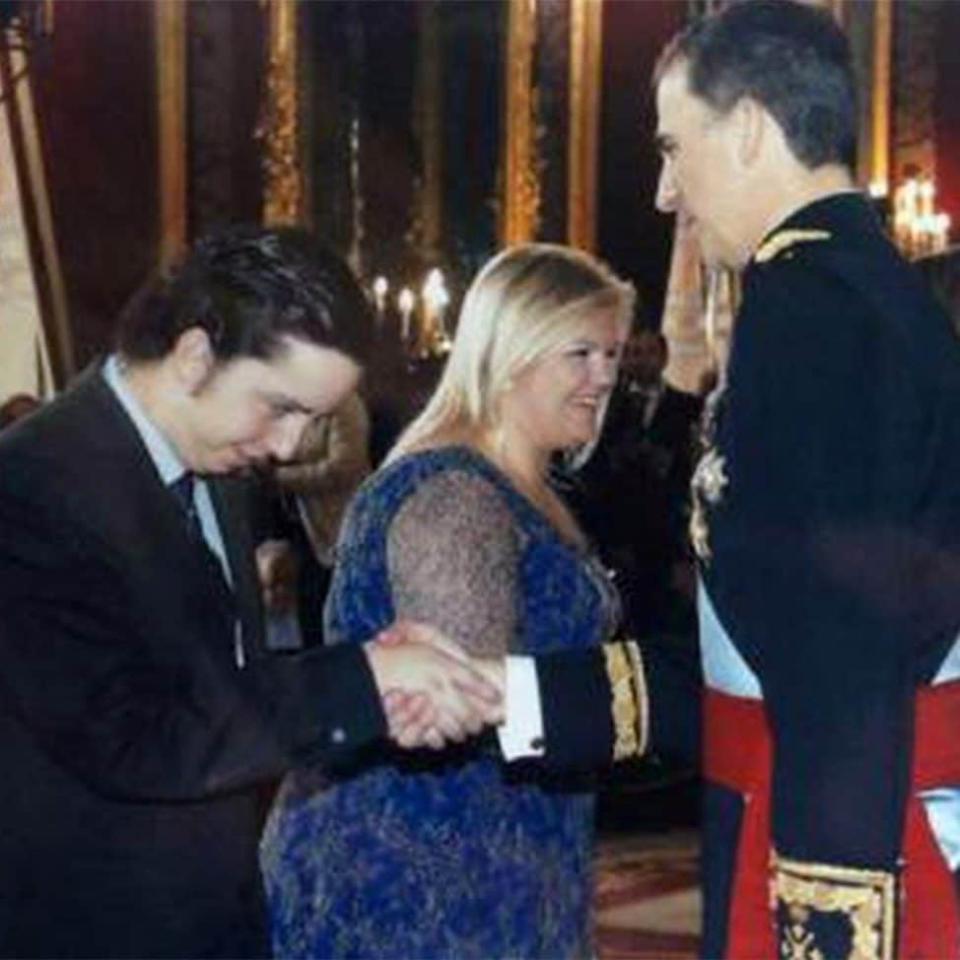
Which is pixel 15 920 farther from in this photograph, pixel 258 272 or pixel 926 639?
pixel 926 639

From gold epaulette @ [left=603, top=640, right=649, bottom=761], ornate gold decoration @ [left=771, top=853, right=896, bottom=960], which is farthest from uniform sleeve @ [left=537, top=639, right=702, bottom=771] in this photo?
ornate gold decoration @ [left=771, top=853, right=896, bottom=960]

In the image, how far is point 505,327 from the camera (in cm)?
370

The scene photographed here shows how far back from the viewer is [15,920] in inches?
103

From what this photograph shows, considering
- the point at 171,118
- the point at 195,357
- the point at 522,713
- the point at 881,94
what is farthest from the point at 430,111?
the point at 195,357

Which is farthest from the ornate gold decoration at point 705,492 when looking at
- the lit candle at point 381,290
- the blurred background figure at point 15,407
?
the lit candle at point 381,290

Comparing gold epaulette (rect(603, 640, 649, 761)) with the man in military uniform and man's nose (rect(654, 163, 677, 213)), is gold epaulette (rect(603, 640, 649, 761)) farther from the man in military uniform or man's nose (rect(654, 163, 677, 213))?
man's nose (rect(654, 163, 677, 213))

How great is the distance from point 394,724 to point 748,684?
0.64 metres

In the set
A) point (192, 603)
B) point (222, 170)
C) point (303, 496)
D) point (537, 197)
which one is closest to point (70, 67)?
point (222, 170)

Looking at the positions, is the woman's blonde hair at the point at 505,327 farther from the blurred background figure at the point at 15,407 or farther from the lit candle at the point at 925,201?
the lit candle at the point at 925,201

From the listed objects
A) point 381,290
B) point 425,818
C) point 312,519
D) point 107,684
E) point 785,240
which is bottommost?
point 381,290

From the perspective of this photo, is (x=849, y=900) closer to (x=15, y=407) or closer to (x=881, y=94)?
(x=15, y=407)

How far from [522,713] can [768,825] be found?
0.58 metres

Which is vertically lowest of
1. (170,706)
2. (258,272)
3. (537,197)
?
(537,197)

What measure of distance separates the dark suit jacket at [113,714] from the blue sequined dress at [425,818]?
0.77m
